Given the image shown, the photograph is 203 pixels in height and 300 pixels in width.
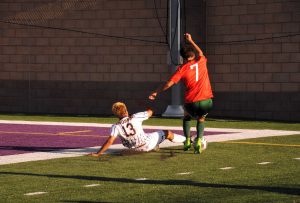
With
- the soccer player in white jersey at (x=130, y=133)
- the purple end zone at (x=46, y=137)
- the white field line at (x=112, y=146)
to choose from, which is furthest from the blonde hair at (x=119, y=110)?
the purple end zone at (x=46, y=137)

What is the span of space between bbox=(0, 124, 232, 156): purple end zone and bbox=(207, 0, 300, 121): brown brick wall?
5.54 m

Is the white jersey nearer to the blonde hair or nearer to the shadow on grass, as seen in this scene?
the blonde hair

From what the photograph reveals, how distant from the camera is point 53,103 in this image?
2888 cm

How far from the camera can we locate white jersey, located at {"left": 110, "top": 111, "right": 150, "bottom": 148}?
14.0 metres

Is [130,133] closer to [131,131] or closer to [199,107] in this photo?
[131,131]

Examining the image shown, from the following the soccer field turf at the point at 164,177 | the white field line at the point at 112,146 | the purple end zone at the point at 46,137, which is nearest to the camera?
the soccer field turf at the point at 164,177

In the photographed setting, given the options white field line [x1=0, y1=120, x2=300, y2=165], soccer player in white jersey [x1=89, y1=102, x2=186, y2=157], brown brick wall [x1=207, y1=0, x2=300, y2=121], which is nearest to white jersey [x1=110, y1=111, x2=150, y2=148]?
soccer player in white jersey [x1=89, y1=102, x2=186, y2=157]

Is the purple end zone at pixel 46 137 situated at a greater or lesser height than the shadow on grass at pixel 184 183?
lesser

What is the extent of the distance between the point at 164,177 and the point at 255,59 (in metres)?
14.1

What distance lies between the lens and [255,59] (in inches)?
997

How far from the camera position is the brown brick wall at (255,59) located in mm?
24609

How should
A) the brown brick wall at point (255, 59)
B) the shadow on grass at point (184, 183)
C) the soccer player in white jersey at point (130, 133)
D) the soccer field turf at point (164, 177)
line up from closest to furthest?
the soccer field turf at point (164, 177), the shadow on grass at point (184, 183), the soccer player in white jersey at point (130, 133), the brown brick wall at point (255, 59)

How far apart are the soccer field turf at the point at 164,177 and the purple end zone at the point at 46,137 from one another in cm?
211

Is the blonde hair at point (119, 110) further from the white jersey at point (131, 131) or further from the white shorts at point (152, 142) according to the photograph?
the white shorts at point (152, 142)
